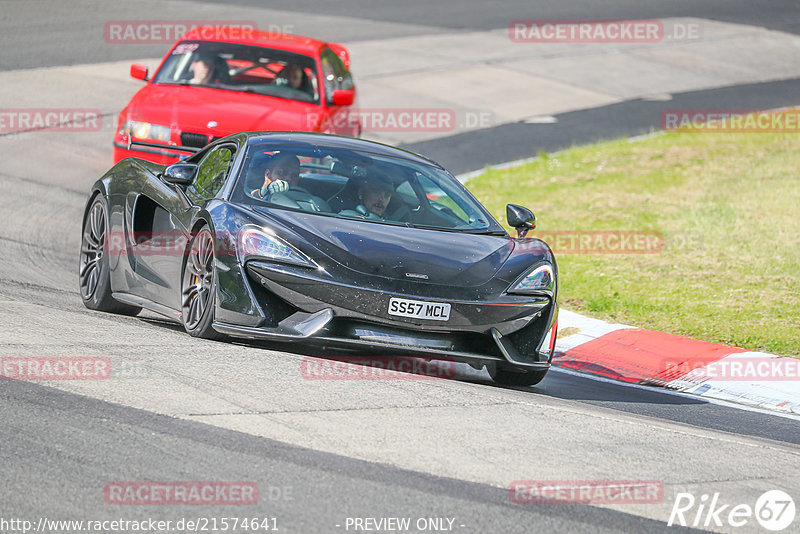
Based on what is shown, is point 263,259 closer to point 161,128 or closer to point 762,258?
point 161,128

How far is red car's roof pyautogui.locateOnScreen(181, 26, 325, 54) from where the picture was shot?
14.1 meters

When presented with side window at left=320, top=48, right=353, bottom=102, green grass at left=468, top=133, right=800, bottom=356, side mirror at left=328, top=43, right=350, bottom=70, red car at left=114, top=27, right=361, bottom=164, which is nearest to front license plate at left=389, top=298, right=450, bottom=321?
green grass at left=468, top=133, right=800, bottom=356

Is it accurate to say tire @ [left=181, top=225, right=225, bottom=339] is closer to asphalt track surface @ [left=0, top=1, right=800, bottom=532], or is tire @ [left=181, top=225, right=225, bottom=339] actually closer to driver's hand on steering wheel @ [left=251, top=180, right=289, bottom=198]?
asphalt track surface @ [left=0, top=1, right=800, bottom=532]

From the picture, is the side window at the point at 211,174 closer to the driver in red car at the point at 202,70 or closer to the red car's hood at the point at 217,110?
the red car's hood at the point at 217,110

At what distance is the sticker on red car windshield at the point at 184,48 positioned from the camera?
1383cm

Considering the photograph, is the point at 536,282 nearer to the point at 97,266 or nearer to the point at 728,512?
the point at 728,512

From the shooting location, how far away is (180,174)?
26.7 feet

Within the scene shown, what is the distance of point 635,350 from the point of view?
31.1 ft

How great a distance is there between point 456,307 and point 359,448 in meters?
1.87

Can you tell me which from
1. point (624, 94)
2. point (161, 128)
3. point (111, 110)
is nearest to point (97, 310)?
point (161, 128)

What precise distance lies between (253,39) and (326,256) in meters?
7.73

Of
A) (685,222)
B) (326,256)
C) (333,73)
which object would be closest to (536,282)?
(326,256)

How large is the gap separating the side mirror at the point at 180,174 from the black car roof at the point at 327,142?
1.47 ft

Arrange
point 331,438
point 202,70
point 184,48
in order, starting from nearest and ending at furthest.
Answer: point 331,438 → point 202,70 → point 184,48
